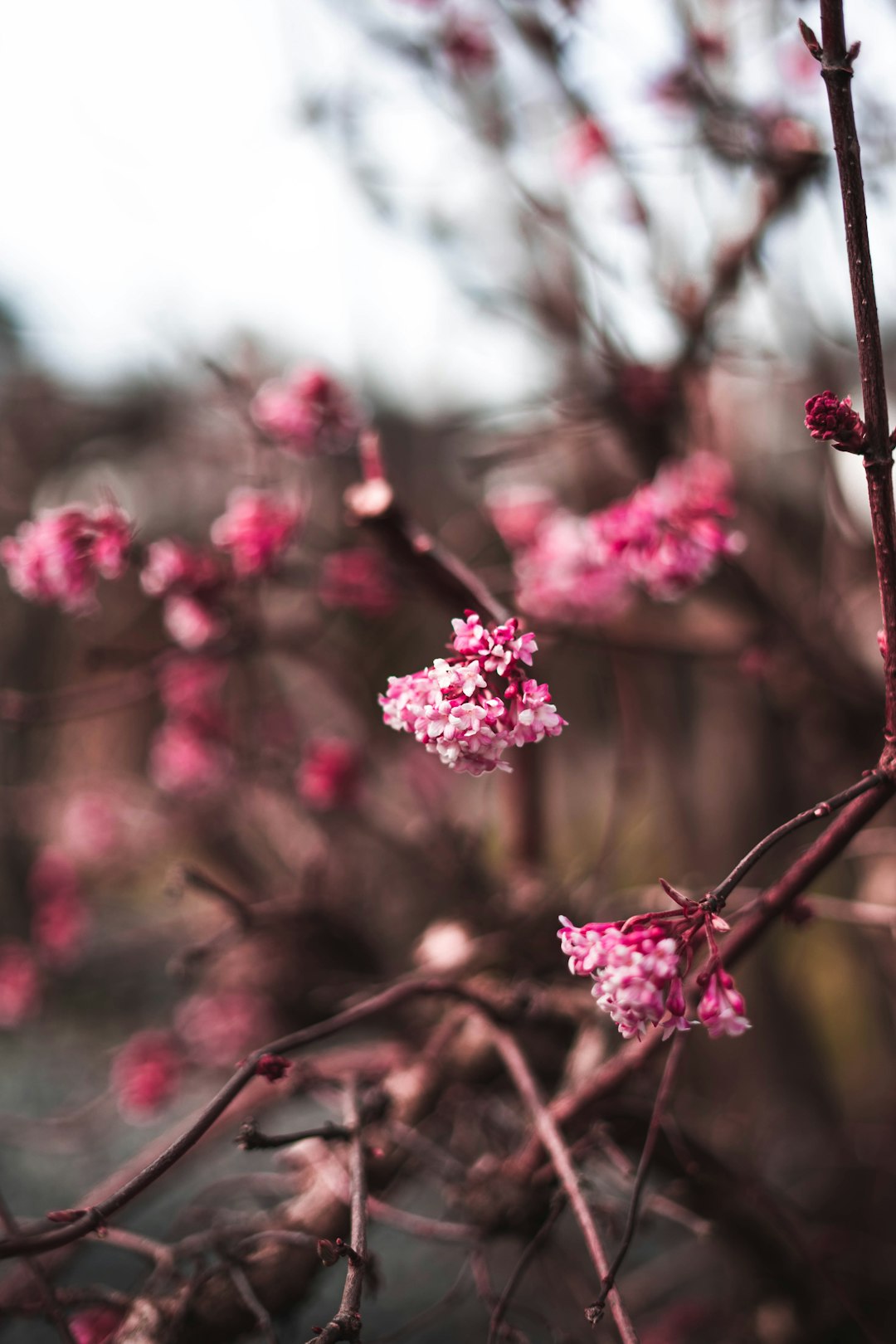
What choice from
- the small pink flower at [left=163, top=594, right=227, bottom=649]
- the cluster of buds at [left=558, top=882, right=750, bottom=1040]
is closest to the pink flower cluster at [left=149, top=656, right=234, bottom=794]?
the small pink flower at [left=163, top=594, right=227, bottom=649]

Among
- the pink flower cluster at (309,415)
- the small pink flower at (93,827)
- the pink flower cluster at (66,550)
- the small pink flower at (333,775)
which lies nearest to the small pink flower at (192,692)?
the small pink flower at (333,775)

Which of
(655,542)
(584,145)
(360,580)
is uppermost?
(584,145)

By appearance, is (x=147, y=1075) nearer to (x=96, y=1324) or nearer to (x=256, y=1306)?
(x=96, y=1324)

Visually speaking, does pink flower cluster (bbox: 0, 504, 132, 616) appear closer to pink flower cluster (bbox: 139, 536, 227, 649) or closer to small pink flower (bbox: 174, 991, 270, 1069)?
pink flower cluster (bbox: 139, 536, 227, 649)

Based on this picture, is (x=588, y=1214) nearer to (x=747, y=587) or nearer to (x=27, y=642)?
(x=747, y=587)

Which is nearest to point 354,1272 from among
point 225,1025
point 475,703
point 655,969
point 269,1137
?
point 269,1137

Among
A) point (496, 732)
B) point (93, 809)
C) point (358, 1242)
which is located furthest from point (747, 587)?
point (93, 809)

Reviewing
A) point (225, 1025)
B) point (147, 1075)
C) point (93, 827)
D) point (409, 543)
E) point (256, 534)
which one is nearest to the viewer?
point (409, 543)
